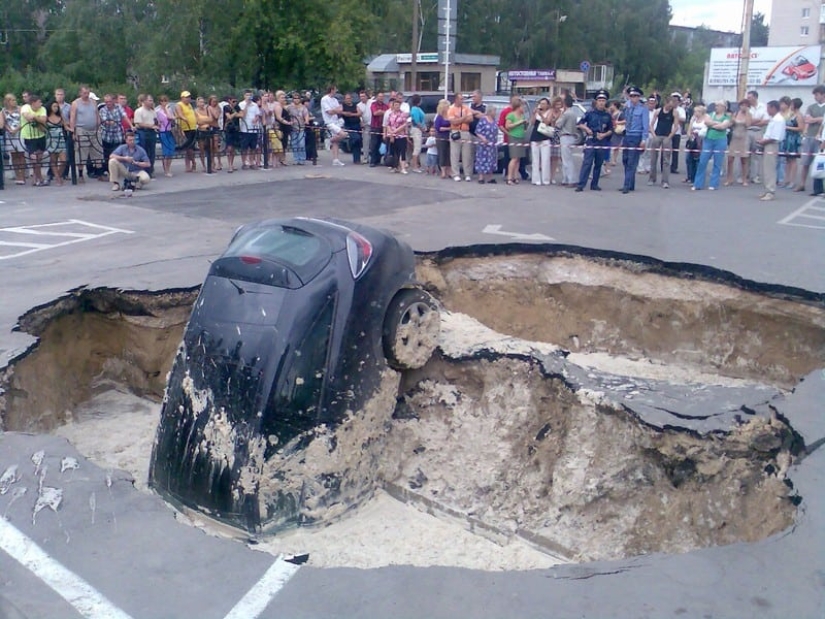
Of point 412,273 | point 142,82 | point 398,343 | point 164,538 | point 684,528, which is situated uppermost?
point 142,82

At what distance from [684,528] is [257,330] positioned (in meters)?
2.78

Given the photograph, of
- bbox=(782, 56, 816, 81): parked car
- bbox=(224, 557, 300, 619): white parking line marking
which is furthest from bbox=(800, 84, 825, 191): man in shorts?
bbox=(782, 56, 816, 81): parked car

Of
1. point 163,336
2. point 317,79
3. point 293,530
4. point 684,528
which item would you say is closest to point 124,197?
point 163,336

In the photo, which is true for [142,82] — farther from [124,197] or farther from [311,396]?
[311,396]

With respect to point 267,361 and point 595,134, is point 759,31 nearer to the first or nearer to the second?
point 595,134

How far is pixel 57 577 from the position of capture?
327 cm

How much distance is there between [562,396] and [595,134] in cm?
972

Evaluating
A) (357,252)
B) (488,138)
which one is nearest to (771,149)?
(488,138)

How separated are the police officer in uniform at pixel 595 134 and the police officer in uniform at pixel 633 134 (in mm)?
361

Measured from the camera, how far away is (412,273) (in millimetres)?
5547

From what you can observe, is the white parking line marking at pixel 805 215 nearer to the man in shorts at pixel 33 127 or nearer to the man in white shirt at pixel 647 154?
the man in white shirt at pixel 647 154

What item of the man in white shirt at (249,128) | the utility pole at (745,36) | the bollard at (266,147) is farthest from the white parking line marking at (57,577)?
the utility pole at (745,36)

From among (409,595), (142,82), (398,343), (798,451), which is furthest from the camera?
(142,82)

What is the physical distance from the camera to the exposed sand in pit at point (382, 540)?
4.43m
